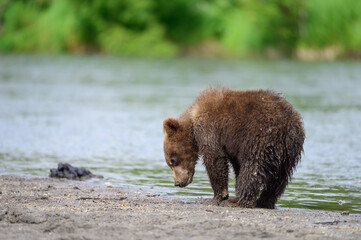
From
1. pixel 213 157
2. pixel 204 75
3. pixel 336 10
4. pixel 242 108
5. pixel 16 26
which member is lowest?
pixel 213 157

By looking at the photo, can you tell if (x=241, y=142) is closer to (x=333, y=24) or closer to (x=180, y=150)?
(x=180, y=150)

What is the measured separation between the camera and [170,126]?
323 inches

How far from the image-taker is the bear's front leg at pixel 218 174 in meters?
8.05

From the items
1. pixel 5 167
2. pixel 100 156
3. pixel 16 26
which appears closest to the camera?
pixel 5 167

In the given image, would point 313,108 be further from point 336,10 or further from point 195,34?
point 195,34

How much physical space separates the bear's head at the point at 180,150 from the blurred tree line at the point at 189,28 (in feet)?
154

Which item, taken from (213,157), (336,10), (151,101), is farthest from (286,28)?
(213,157)

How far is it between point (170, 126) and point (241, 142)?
0.95 meters

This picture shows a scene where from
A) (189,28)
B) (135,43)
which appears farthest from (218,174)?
(189,28)

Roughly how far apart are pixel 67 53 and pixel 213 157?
47.5m

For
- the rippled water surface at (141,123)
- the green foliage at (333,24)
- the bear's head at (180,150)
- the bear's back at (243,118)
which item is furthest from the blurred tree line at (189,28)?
the bear's back at (243,118)

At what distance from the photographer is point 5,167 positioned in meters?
10.9

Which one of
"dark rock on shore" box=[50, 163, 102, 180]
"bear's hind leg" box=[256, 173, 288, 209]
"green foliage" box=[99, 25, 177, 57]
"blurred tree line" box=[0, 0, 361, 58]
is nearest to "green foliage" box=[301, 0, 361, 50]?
"blurred tree line" box=[0, 0, 361, 58]

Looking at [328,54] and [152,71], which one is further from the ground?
[328,54]
